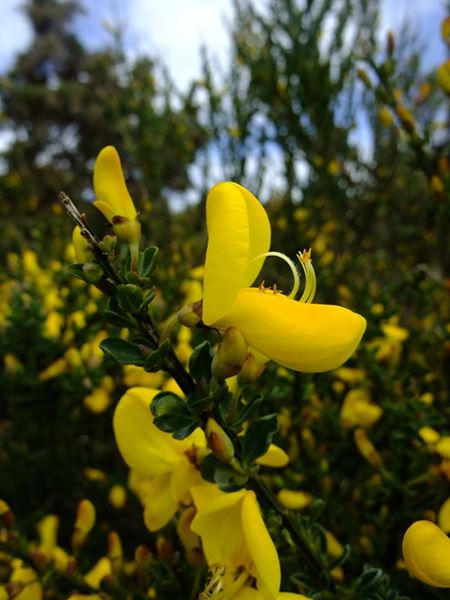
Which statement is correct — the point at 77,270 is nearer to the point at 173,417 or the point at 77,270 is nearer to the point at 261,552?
the point at 173,417

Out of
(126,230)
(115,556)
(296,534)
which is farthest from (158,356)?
(115,556)

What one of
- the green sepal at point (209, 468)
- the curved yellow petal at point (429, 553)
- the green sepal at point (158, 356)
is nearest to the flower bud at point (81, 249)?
the green sepal at point (158, 356)

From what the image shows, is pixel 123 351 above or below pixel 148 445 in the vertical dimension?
above

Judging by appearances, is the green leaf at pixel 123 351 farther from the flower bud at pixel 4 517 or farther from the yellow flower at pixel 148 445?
the flower bud at pixel 4 517

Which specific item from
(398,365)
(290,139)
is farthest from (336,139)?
(398,365)

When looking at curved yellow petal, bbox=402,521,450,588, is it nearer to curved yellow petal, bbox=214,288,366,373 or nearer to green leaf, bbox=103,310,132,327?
curved yellow petal, bbox=214,288,366,373

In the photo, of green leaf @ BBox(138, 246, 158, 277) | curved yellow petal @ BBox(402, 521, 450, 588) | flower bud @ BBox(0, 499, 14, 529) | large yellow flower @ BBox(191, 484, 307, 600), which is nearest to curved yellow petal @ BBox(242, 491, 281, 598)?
large yellow flower @ BBox(191, 484, 307, 600)

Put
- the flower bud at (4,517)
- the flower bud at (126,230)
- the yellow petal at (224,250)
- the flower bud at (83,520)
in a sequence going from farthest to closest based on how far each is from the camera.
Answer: the flower bud at (83,520) < the flower bud at (4,517) < the flower bud at (126,230) < the yellow petal at (224,250)
